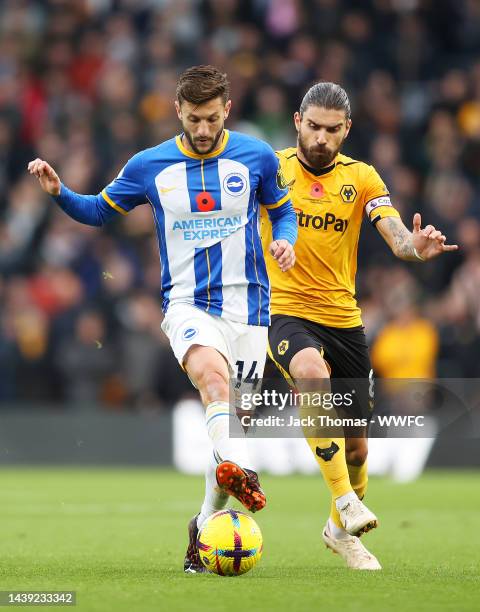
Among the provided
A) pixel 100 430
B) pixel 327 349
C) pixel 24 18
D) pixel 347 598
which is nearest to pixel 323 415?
pixel 327 349

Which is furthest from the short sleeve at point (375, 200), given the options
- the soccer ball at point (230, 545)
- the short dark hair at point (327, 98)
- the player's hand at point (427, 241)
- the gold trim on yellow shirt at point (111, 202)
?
the soccer ball at point (230, 545)

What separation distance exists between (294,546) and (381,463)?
7124mm

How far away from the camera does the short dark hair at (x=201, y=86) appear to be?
7086 mm

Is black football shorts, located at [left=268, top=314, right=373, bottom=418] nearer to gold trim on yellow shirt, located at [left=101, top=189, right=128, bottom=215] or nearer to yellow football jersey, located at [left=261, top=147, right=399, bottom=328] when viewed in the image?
yellow football jersey, located at [left=261, top=147, right=399, bottom=328]

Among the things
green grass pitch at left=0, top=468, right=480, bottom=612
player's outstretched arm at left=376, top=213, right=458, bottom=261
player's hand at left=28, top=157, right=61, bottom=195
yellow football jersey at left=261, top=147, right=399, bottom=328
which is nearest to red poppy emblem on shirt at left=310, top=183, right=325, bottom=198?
yellow football jersey at left=261, top=147, right=399, bottom=328

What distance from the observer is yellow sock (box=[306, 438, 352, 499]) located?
766cm

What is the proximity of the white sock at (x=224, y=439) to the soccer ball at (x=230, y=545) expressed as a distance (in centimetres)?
44

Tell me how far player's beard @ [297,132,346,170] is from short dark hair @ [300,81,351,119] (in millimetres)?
223

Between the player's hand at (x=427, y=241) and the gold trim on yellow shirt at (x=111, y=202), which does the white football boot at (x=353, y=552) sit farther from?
the gold trim on yellow shirt at (x=111, y=202)

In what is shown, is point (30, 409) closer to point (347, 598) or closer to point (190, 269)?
point (190, 269)

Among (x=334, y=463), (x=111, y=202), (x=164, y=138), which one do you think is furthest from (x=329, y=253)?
(x=164, y=138)

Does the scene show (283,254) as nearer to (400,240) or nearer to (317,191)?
(400,240)

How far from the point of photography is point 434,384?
15391 mm

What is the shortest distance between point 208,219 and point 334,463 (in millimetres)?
1512
